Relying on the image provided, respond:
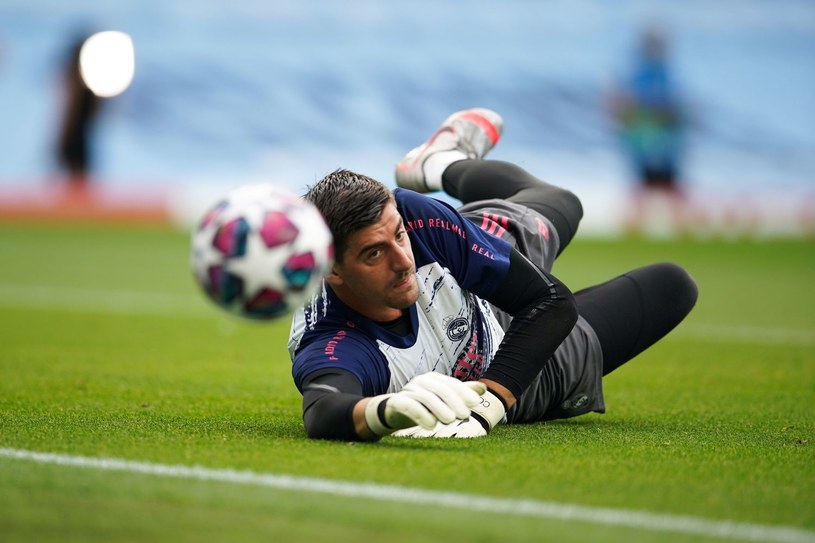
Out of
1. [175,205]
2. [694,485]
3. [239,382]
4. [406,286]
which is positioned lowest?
[175,205]

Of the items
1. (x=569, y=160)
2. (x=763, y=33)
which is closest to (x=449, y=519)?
(x=569, y=160)

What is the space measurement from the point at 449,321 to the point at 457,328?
0.06 m

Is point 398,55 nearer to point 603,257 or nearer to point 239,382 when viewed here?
point 603,257

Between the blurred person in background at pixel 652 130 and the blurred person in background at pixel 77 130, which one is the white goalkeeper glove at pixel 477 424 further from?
the blurred person in background at pixel 77 130

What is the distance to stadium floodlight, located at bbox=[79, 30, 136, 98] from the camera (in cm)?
2347

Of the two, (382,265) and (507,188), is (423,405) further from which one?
(507,188)

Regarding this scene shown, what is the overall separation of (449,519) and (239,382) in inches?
155

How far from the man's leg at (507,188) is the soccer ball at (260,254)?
243cm

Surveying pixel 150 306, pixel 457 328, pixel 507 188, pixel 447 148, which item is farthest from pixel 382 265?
pixel 150 306

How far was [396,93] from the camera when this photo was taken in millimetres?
24703

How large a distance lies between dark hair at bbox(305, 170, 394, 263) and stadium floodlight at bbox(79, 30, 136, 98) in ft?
64.6

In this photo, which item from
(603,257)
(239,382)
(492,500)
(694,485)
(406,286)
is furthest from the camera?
(603,257)

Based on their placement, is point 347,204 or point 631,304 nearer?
point 347,204

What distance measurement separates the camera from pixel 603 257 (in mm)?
18031
